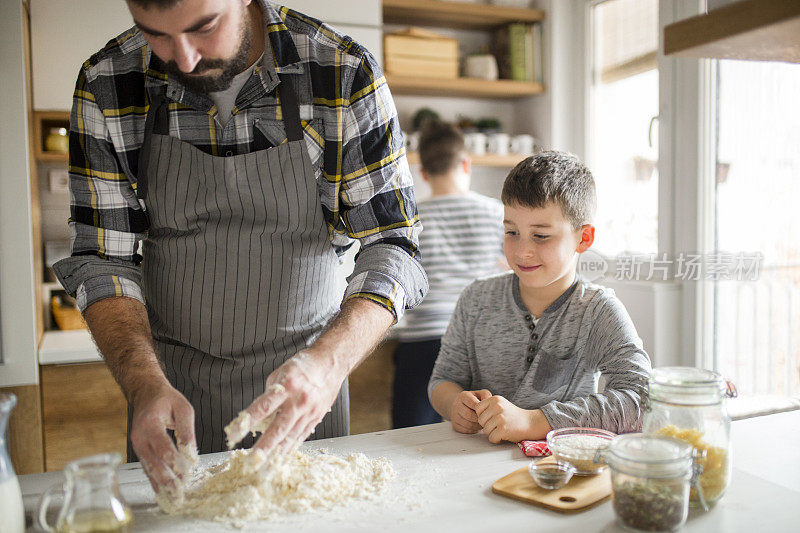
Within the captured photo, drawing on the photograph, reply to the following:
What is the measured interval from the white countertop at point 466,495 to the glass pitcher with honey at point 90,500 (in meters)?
0.15

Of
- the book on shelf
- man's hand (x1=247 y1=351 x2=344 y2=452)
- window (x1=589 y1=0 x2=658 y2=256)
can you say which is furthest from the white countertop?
the book on shelf

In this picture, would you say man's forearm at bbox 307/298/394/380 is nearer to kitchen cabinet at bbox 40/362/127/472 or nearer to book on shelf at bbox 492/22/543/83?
kitchen cabinet at bbox 40/362/127/472

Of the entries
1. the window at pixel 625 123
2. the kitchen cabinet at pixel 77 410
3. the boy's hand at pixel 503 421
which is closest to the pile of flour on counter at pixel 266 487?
the boy's hand at pixel 503 421

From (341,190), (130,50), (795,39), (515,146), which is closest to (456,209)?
(515,146)

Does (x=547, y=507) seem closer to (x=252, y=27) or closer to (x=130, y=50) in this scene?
(x=252, y=27)

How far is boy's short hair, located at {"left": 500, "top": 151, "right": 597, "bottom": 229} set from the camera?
148 cm

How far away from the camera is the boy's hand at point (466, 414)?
1198 millimetres

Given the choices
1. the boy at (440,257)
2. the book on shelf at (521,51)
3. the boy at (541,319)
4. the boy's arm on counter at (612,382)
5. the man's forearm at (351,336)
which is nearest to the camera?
the man's forearm at (351,336)

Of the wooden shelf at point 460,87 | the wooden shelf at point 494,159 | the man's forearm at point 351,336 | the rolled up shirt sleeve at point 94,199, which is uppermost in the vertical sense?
the wooden shelf at point 460,87

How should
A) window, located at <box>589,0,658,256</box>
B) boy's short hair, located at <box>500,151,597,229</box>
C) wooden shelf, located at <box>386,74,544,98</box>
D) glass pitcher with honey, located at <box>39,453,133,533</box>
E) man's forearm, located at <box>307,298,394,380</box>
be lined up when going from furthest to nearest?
1. wooden shelf, located at <box>386,74,544,98</box>
2. window, located at <box>589,0,658,256</box>
3. boy's short hair, located at <box>500,151,597,229</box>
4. man's forearm, located at <box>307,298,394,380</box>
5. glass pitcher with honey, located at <box>39,453,133,533</box>

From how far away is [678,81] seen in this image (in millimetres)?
2561

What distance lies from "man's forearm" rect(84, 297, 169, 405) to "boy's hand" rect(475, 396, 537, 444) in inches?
21.2

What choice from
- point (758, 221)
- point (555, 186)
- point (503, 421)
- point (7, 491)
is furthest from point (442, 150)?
point (7, 491)

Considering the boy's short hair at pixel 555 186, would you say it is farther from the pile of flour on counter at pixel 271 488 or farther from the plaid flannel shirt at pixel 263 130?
the pile of flour on counter at pixel 271 488
